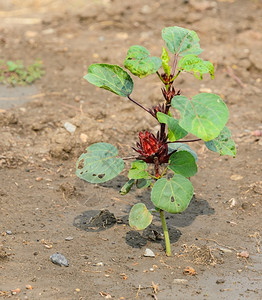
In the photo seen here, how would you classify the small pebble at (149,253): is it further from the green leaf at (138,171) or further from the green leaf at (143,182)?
the green leaf at (138,171)

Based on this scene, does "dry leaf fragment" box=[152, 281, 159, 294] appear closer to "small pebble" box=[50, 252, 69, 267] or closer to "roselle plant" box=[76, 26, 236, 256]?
"roselle plant" box=[76, 26, 236, 256]

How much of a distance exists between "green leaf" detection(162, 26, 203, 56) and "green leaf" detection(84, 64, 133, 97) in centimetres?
31

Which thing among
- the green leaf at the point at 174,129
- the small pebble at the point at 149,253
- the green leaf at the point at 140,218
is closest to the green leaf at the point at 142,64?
the green leaf at the point at 174,129

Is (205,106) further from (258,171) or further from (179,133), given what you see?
(258,171)

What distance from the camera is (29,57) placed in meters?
6.76

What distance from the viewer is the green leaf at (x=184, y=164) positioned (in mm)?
3244

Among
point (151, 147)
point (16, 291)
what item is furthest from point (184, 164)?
point (16, 291)

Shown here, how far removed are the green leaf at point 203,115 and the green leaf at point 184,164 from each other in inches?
14.0

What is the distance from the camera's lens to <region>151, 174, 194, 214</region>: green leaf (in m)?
3.08

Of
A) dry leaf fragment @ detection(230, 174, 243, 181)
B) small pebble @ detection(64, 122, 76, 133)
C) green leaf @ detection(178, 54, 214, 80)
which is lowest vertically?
dry leaf fragment @ detection(230, 174, 243, 181)

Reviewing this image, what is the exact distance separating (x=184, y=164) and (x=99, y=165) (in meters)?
0.49

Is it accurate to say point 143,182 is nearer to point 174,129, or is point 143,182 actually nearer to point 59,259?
point 174,129

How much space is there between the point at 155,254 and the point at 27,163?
62.6 inches

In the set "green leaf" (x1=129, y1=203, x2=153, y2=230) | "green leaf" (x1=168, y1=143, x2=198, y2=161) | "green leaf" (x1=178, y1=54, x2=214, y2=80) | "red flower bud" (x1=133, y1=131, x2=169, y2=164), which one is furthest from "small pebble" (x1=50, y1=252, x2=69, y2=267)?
"green leaf" (x1=178, y1=54, x2=214, y2=80)
